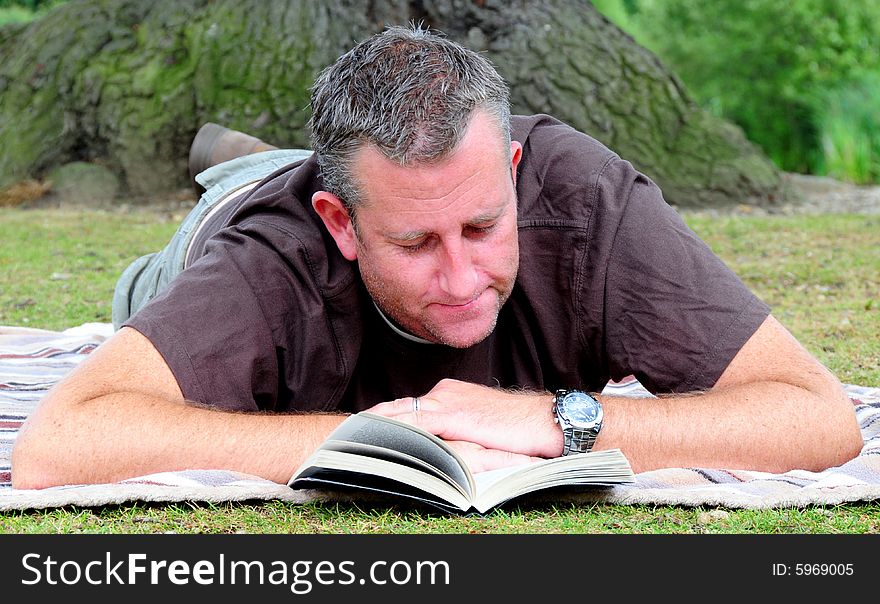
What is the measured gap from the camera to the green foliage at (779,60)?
15.3 meters

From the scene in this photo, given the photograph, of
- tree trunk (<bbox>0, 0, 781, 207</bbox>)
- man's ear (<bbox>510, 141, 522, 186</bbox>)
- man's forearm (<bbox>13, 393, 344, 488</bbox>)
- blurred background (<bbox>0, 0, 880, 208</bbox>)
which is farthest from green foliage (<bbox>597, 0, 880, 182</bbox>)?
man's forearm (<bbox>13, 393, 344, 488</bbox>)

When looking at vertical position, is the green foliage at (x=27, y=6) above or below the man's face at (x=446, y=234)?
below

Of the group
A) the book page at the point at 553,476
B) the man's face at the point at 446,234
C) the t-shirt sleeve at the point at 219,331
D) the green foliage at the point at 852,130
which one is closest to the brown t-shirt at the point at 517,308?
the t-shirt sleeve at the point at 219,331

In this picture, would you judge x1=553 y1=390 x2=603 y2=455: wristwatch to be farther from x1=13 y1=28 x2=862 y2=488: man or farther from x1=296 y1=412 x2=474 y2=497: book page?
x1=296 y1=412 x2=474 y2=497: book page

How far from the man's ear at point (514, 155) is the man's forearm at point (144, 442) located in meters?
0.98

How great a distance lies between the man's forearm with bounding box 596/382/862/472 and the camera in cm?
317

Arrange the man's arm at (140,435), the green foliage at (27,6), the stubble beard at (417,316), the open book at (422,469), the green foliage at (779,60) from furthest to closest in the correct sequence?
the green foliage at (27,6) → the green foliage at (779,60) → the stubble beard at (417,316) → the man's arm at (140,435) → the open book at (422,469)

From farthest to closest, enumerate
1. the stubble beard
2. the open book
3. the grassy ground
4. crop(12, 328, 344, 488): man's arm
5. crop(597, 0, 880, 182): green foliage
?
crop(597, 0, 880, 182): green foliage, the stubble beard, crop(12, 328, 344, 488): man's arm, the grassy ground, the open book

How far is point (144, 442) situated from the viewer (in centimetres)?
303

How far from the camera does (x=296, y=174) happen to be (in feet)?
12.1

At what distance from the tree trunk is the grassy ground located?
68 cm

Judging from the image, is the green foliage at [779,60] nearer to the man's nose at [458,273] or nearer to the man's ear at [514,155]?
the man's ear at [514,155]

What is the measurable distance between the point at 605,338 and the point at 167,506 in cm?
146
